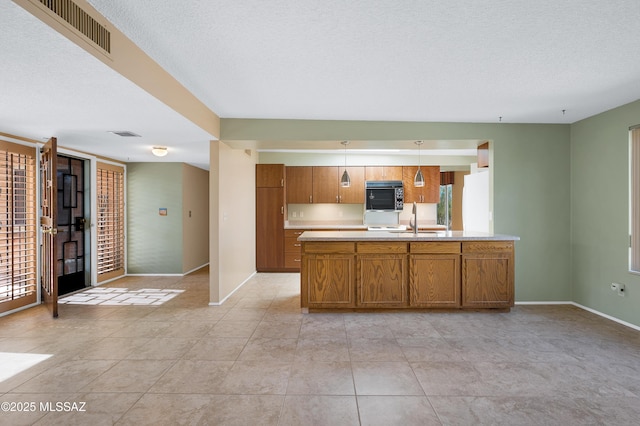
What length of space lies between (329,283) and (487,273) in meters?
1.90

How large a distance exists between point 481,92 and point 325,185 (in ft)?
12.8

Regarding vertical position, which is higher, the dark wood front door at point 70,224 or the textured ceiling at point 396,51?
the textured ceiling at point 396,51

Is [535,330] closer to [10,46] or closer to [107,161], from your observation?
[10,46]

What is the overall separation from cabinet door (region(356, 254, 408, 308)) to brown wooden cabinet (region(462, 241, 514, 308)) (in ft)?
2.44

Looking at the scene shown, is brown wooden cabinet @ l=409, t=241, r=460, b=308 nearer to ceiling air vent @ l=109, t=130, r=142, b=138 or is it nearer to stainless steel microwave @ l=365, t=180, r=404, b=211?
stainless steel microwave @ l=365, t=180, r=404, b=211

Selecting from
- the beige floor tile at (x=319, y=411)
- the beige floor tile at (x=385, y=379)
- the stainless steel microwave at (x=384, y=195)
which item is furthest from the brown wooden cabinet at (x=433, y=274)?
the stainless steel microwave at (x=384, y=195)

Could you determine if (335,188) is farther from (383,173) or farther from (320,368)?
(320,368)

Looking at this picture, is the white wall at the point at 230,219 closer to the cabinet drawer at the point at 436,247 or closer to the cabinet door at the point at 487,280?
the cabinet drawer at the point at 436,247

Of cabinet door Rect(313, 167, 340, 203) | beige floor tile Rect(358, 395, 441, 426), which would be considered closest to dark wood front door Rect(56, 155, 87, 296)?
cabinet door Rect(313, 167, 340, 203)

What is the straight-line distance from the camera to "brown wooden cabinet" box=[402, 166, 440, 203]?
685cm

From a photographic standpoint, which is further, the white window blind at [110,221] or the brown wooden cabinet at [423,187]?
the brown wooden cabinet at [423,187]

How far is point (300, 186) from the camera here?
22.5ft

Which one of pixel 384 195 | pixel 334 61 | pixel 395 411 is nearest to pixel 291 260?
pixel 384 195

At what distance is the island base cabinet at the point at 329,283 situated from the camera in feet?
12.8
